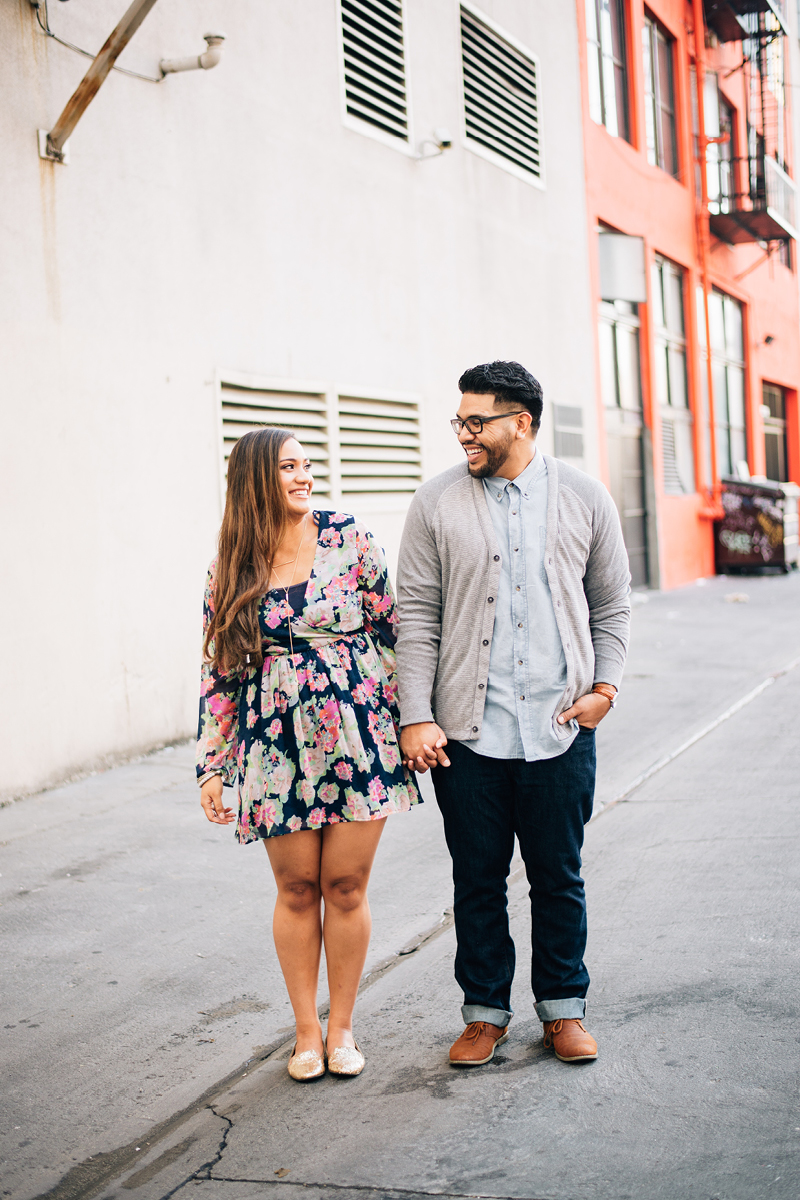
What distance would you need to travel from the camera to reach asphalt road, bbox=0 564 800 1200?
8.95 feet

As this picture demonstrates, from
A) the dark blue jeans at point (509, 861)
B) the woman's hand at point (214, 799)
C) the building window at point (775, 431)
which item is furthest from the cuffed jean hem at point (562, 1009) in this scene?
the building window at point (775, 431)

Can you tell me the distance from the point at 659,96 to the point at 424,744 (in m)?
17.3

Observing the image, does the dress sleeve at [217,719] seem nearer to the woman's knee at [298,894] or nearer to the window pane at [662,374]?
the woman's knee at [298,894]

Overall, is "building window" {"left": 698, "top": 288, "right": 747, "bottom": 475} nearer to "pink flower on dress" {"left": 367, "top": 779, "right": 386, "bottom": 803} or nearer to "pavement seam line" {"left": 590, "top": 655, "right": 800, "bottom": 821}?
"pavement seam line" {"left": 590, "top": 655, "right": 800, "bottom": 821}

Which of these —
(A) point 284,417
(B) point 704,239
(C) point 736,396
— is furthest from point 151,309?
(C) point 736,396

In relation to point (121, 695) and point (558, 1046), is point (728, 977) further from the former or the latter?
point (121, 695)

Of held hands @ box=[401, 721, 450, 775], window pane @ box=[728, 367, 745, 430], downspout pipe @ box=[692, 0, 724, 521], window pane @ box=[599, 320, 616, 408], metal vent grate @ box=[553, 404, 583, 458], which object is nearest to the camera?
held hands @ box=[401, 721, 450, 775]

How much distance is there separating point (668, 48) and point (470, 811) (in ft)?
59.8

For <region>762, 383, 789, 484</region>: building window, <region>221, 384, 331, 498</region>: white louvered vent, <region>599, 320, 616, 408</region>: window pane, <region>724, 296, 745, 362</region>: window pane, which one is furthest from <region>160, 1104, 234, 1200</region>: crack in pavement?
<region>762, 383, 789, 484</region>: building window

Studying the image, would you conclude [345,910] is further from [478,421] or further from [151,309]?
[151,309]

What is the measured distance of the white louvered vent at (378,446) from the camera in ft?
31.0

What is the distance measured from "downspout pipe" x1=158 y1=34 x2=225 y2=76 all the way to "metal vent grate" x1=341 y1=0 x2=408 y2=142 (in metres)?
2.45

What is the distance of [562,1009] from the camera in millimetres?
3234

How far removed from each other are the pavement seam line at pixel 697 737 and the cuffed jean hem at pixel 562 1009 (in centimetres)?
242
